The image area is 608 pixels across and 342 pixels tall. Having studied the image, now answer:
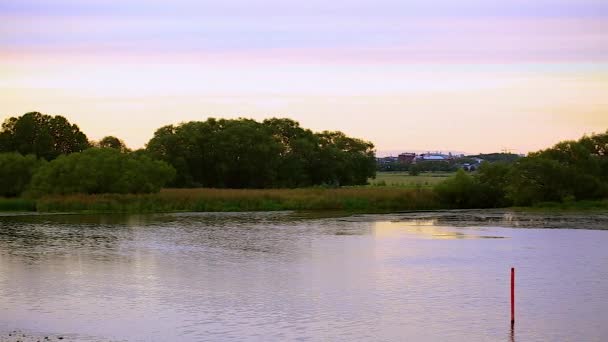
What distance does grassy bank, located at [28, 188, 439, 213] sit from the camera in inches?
2382

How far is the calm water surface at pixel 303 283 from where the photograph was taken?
1792 centimetres

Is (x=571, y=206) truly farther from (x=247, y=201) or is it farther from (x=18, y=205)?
(x=18, y=205)

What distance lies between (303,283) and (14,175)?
173ft

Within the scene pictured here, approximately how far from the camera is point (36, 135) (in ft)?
297

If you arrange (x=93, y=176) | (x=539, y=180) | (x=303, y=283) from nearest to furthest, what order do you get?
(x=303, y=283), (x=539, y=180), (x=93, y=176)

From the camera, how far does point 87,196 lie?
61.3 m

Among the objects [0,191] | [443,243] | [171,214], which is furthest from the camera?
[0,191]

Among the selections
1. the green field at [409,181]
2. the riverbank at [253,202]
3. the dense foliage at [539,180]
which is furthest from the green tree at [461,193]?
the green field at [409,181]

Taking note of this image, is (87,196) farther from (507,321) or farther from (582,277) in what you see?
(507,321)

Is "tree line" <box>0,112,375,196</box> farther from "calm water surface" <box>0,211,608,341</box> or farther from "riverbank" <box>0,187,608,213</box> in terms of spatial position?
"calm water surface" <box>0,211,608,341</box>

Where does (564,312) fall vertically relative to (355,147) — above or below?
below

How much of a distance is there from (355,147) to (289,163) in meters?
24.9

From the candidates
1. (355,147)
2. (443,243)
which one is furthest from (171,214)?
(355,147)

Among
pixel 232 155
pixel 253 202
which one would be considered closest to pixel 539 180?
pixel 253 202
